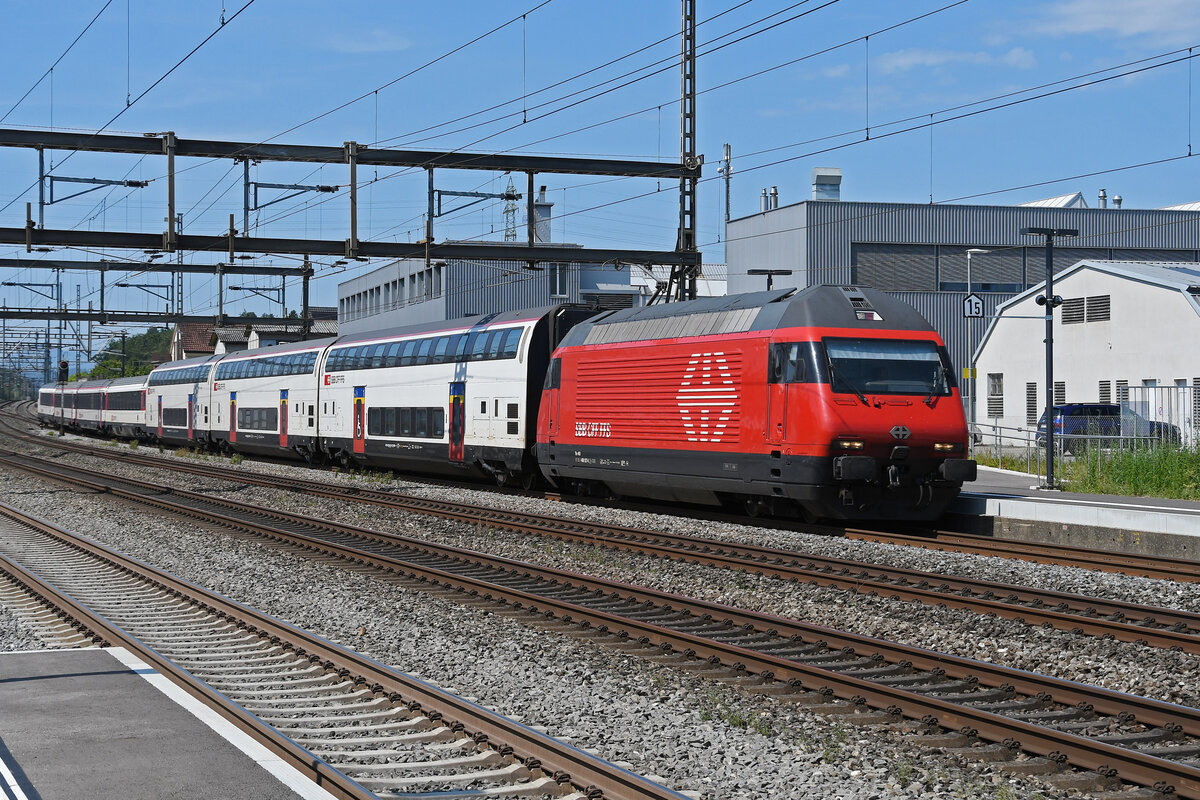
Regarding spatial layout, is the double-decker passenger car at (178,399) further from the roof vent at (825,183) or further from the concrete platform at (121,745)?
the concrete platform at (121,745)

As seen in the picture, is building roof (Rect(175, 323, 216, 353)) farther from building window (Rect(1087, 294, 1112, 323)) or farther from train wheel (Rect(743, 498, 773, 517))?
train wheel (Rect(743, 498, 773, 517))

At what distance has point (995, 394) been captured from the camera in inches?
1825

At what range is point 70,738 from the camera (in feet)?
22.2

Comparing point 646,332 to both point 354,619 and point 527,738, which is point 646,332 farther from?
point 527,738

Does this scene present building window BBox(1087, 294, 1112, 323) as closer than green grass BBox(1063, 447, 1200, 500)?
No

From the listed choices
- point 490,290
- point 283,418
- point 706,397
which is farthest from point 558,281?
point 706,397

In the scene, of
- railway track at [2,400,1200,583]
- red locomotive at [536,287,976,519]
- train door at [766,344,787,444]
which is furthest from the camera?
train door at [766,344,787,444]

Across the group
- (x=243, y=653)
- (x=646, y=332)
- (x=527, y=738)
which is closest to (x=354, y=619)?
(x=243, y=653)

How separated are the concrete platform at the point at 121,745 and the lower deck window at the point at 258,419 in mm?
33398

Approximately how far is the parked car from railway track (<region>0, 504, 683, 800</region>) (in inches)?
869

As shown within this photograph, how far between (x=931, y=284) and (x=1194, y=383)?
1928cm

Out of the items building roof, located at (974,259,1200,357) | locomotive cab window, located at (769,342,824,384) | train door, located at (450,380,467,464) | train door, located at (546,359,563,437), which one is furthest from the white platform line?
building roof, located at (974,259,1200,357)

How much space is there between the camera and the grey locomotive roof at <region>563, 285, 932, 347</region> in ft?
58.3

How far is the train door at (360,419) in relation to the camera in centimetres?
3388
